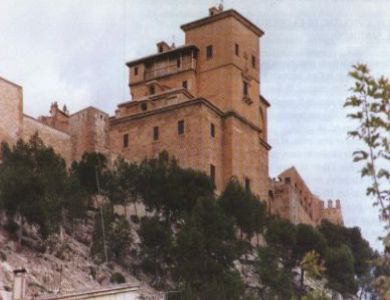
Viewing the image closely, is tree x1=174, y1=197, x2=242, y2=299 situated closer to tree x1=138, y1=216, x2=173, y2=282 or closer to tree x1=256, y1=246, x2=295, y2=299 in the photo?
tree x1=138, y1=216, x2=173, y2=282

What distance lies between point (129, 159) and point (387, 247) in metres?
41.0

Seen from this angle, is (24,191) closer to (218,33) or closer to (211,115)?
(211,115)

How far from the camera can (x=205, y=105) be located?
48562 millimetres

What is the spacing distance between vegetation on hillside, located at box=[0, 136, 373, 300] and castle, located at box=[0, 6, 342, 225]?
2634mm

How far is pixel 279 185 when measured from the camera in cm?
5853

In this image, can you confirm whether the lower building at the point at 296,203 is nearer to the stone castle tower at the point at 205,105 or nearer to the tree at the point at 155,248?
the stone castle tower at the point at 205,105

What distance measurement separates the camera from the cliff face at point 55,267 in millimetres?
30922

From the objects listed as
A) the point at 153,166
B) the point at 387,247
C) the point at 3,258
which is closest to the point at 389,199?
the point at 387,247

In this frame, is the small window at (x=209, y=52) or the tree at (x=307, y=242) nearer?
the tree at (x=307, y=242)

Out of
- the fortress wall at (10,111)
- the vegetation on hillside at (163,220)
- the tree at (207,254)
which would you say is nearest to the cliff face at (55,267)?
the vegetation on hillside at (163,220)

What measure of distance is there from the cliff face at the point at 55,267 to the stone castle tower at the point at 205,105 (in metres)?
12.3

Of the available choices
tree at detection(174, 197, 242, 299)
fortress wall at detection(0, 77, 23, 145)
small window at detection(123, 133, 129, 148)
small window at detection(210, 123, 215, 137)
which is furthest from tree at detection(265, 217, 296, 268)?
fortress wall at detection(0, 77, 23, 145)

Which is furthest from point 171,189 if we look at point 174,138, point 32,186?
point 32,186

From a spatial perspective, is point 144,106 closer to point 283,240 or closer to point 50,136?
point 50,136
